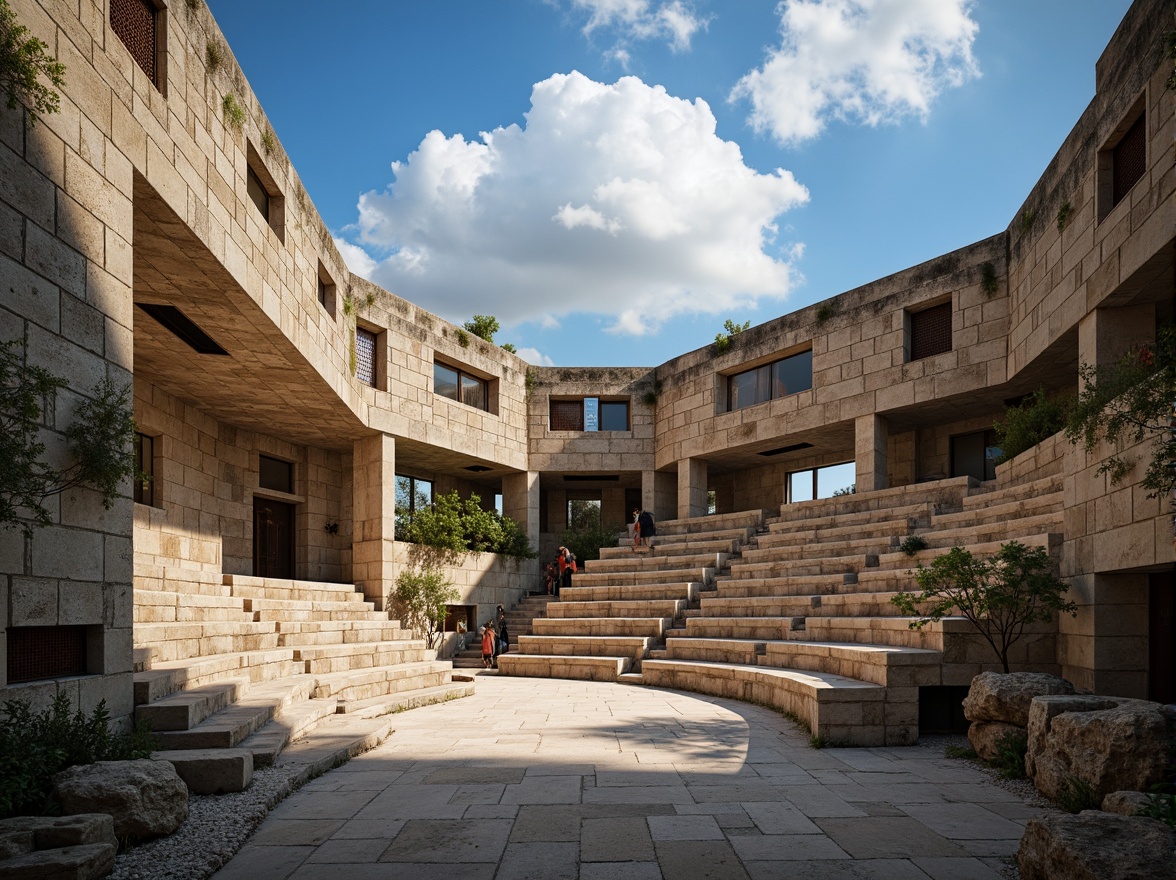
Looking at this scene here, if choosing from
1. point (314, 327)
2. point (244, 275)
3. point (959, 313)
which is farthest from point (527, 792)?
point (959, 313)

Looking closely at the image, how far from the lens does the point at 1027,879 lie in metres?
4.34

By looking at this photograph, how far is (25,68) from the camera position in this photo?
19.0 ft

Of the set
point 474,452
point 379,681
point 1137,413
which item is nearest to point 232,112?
point 379,681

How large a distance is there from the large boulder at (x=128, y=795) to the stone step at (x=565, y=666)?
1007cm

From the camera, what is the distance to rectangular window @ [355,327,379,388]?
17289mm

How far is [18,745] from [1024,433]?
1340cm

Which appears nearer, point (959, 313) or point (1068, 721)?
point (1068, 721)

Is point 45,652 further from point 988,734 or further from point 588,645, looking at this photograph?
point 588,645

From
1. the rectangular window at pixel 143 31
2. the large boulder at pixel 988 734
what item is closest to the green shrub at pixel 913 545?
the large boulder at pixel 988 734

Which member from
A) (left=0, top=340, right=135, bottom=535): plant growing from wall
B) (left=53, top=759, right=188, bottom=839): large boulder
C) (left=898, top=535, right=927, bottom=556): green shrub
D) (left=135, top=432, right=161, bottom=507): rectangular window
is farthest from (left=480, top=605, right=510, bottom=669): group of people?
A: (left=53, top=759, right=188, bottom=839): large boulder

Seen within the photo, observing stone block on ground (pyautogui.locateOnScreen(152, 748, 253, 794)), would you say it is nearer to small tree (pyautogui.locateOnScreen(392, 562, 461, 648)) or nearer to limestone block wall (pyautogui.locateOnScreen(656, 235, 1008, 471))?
small tree (pyautogui.locateOnScreen(392, 562, 461, 648))

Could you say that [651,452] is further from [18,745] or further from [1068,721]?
[18,745]

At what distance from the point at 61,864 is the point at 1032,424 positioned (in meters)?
13.4

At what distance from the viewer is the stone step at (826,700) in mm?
A: 8609
